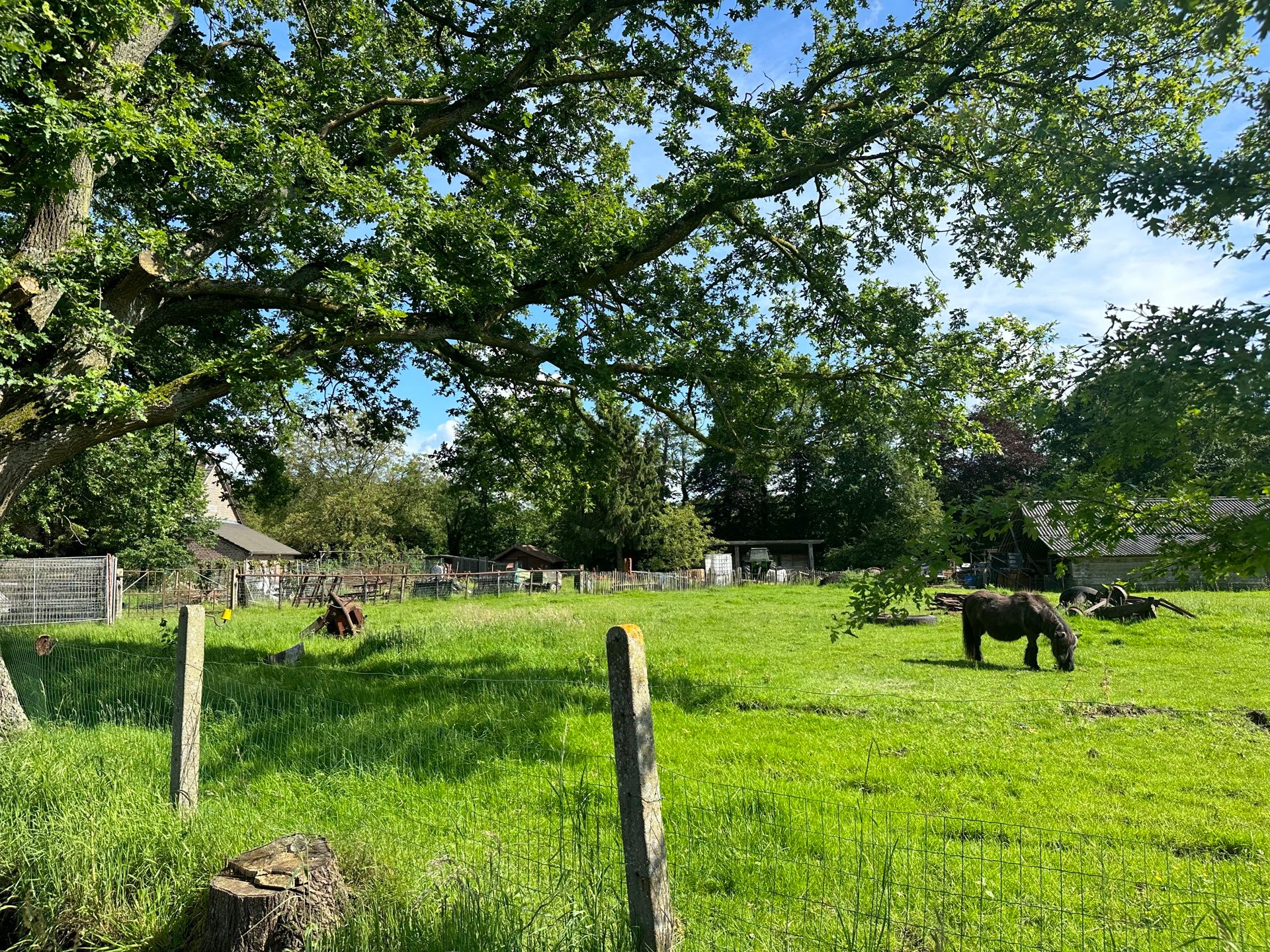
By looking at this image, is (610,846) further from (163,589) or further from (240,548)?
(240,548)

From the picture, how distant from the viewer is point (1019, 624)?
1481cm

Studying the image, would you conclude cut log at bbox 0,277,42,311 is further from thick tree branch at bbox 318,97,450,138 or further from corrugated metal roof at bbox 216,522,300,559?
corrugated metal roof at bbox 216,522,300,559

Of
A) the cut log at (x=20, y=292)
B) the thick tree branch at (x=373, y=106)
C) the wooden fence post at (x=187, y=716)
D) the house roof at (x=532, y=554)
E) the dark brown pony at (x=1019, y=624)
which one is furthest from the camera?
the house roof at (x=532, y=554)

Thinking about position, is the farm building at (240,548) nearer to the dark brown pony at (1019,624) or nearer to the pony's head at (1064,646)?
the dark brown pony at (1019,624)

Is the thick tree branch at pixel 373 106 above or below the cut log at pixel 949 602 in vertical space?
above

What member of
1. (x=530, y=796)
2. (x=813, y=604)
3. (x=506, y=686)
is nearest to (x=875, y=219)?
(x=506, y=686)

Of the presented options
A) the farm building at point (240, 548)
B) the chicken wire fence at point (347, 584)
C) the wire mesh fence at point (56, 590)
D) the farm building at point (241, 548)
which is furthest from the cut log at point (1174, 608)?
the farm building at point (241, 548)

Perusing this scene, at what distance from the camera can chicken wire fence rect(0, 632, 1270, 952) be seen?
12.1 feet

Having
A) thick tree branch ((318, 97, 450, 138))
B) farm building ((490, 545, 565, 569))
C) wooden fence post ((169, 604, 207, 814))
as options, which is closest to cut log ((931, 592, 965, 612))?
thick tree branch ((318, 97, 450, 138))

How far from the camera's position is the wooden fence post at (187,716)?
5012 millimetres

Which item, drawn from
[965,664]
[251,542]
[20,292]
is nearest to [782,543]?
[251,542]

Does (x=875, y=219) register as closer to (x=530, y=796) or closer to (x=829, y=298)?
(x=829, y=298)

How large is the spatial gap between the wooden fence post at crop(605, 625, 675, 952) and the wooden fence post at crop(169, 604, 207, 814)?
3401 mm

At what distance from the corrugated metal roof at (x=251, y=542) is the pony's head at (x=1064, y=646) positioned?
142 ft
